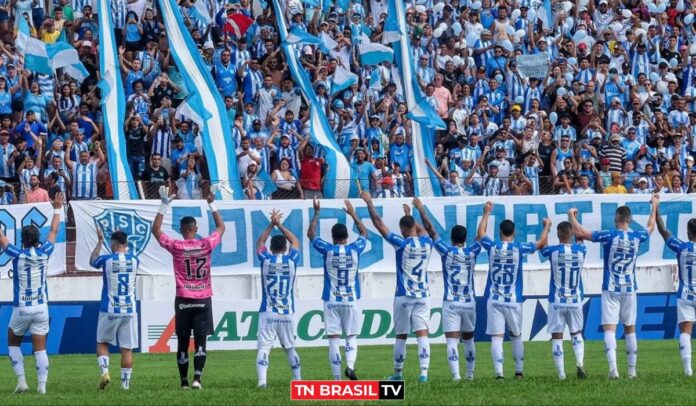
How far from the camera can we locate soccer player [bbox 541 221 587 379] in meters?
20.3

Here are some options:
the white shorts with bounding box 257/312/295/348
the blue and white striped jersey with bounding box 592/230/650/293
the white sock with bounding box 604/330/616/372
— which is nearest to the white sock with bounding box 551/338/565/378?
the white sock with bounding box 604/330/616/372

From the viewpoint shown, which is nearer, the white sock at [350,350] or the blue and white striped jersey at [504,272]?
the white sock at [350,350]

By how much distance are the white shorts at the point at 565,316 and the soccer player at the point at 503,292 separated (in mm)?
468

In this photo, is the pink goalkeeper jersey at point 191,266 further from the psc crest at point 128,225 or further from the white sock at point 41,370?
the psc crest at point 128,225

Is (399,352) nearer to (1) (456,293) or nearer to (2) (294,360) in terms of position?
(1) (456,293)

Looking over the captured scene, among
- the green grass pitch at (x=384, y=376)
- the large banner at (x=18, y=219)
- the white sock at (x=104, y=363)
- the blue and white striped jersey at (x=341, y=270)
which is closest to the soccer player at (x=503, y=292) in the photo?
the green grass pitch at (x=384, y=376)

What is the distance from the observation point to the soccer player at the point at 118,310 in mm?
19734

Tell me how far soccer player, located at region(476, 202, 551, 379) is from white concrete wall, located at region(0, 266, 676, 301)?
32.5 ft

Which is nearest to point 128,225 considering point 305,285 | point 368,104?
point 305,285

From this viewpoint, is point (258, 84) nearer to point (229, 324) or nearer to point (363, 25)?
point (363, 25)

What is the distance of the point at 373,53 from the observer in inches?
1319

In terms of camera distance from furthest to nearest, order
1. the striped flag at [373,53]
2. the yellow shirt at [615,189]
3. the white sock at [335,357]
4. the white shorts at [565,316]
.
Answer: the striped flag at [373,53] → the yellow shirt at [615,189] → the white shorts at [565,316] → the white sock at [335,357]

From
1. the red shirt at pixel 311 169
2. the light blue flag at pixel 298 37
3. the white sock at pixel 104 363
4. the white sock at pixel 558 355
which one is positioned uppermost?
the light blue flag at pixel 298 37

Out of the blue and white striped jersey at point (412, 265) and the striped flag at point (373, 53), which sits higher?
the striped flag at point (373, 53)
